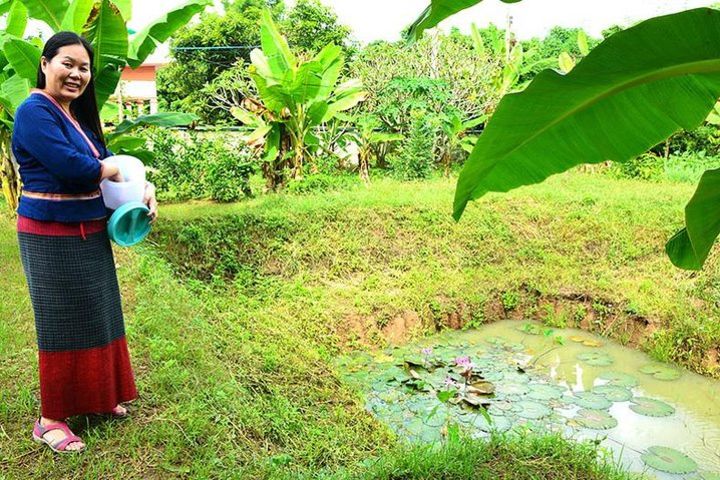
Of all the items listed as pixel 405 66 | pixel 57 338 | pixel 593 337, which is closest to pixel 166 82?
pixel 405 66

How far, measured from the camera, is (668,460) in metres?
2.91

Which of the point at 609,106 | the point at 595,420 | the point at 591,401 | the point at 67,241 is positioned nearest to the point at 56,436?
the point at 67,241

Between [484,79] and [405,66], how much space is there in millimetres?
1132

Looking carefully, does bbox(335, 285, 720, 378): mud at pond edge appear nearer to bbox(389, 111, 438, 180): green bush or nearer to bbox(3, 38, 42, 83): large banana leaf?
bbox(3, 38, 42, 83): large banana leaf

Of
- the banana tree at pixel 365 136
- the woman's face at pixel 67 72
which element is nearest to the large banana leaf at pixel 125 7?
the woman's face at pixel 67 72

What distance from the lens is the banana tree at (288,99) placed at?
20.0ft

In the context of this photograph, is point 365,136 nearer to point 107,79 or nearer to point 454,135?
point 454,135

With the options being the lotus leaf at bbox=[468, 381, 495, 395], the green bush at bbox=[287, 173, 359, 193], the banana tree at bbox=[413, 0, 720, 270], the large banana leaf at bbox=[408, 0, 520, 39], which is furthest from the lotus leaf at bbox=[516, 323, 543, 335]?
the large banana leaf at bbox=[408, 0, 520, 39]

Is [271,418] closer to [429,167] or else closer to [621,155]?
[621,155]

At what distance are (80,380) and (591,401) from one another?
8.98 ft

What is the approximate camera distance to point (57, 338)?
83.2 inches

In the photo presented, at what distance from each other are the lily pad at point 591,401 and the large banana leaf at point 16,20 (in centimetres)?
449

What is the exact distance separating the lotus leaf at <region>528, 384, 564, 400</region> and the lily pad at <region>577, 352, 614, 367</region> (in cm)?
54

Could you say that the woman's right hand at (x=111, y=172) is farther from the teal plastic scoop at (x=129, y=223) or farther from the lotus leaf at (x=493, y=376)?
the lotus leaf at (x=493, y=376)
